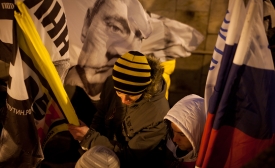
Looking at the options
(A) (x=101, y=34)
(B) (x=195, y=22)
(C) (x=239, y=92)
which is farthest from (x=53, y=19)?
(B) (x=195, y=22)

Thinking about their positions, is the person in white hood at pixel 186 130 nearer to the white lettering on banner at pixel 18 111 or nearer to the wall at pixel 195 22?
the white lettering on banner at pixel 18 111

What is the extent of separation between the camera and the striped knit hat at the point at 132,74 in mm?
2510

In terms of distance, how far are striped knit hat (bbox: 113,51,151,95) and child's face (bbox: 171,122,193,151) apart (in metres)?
0.41

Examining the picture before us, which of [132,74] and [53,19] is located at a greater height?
[53,19]

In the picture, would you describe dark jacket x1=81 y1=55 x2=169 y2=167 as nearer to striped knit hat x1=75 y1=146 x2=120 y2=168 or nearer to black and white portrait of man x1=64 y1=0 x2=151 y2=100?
striped knit hat x1=75 y1=146 x2=120 y2=168

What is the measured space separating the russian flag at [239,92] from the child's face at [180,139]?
423 mm

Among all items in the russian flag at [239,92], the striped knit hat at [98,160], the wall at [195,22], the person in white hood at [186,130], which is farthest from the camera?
the wall at [195,22]

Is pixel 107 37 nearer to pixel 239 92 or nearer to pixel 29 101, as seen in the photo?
pixel 29 101

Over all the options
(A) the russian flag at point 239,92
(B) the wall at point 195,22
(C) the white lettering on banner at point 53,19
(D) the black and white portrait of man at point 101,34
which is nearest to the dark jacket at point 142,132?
(A) the russian flag at point 239,92

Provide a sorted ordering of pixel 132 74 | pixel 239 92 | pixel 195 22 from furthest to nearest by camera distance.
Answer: pixel 195 22, pixel 132 74, pixel 239 92

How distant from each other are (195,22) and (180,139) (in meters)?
2.29

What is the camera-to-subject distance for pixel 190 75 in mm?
4633

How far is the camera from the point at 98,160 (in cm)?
217

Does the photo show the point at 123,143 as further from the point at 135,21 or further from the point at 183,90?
the point at 183,90
